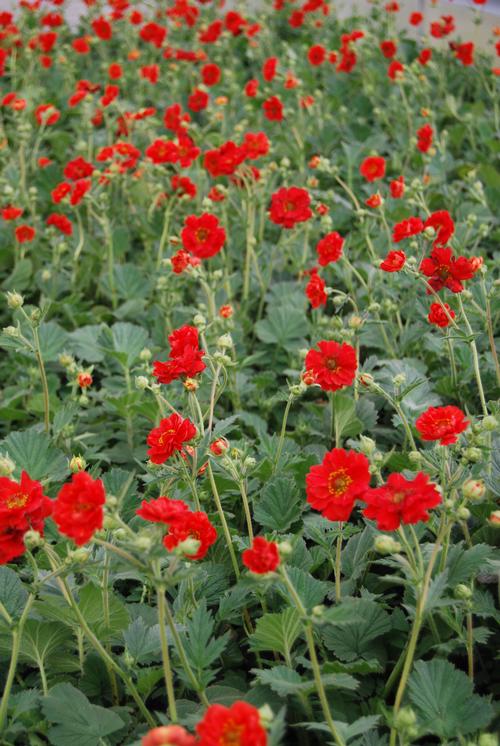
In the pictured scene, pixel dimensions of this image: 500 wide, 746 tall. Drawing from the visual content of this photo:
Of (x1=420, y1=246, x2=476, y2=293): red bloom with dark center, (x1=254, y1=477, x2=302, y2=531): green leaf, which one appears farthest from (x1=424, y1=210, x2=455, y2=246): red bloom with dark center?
(x1=254, y1=477, x2=302, y2=531): green leaf

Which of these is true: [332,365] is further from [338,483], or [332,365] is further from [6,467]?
[6,467]

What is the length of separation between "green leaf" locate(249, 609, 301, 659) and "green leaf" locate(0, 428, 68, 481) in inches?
23.6

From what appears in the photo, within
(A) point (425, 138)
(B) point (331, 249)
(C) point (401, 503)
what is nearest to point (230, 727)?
(C) point (401, 503)

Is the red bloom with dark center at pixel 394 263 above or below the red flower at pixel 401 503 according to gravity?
below

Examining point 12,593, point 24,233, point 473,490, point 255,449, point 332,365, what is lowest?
point 255,449

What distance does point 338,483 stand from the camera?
45.8 inches

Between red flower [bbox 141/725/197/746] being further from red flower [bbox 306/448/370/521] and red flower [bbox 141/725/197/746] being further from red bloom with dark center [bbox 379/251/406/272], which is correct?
red bloom with dark center [bbox 379/251/406/272]

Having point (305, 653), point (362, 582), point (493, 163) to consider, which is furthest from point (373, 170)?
point (305, 653)

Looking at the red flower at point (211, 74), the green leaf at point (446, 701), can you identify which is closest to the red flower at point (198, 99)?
the red flower at point (211, 74)

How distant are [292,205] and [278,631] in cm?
136

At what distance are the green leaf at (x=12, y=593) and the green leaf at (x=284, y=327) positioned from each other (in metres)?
1.14

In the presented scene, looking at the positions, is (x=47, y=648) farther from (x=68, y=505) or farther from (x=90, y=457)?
(x=90, y=457)

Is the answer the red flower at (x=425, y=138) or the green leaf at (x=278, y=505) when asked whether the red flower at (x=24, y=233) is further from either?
the green leaf at (x=278, y=505)

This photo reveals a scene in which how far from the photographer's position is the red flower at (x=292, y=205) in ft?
7.56
